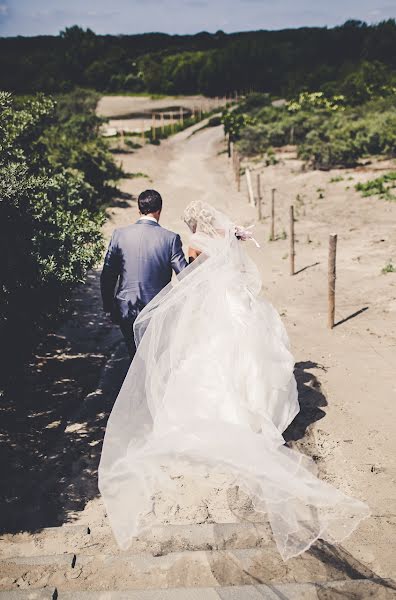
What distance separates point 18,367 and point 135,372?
1.38 metres

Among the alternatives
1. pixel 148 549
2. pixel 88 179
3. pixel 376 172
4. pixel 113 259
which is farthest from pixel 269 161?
pixel 148 549

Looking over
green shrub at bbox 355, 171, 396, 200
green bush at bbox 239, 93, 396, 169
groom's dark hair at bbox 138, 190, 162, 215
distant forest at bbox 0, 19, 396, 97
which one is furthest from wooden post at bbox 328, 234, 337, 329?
distant forest at bbox 0, 19, 396, 97

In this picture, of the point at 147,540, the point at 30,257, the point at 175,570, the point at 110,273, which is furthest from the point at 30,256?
the point at 175,570

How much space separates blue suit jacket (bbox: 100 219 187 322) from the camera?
210 inches

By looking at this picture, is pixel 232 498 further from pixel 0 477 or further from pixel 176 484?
pixel 0 477

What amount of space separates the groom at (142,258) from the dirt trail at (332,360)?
1548mm

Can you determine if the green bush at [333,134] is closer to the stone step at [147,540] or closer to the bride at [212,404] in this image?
the bride at [212,404]

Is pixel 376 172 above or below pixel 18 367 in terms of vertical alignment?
below

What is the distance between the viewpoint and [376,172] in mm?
21906

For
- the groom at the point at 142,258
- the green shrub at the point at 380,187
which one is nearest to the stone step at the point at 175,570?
the groom at the point at 142,258

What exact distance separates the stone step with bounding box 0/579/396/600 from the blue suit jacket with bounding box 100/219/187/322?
2.79m

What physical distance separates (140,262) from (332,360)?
129 inches

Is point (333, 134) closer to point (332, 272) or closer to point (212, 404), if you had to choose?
point (332, 272)

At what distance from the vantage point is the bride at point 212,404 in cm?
404
